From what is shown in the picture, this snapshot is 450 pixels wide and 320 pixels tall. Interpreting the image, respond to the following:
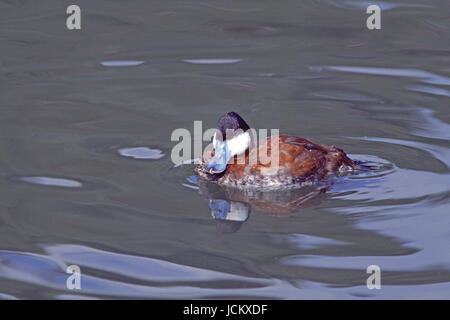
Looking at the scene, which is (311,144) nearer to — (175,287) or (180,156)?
(180,156)

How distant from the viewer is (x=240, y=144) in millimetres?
7227

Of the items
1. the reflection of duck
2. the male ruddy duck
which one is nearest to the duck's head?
the male ruddy duck

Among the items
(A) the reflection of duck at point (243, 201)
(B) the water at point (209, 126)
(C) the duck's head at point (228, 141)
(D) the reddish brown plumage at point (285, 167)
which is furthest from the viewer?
(C) the duck's head at point (228, 141)

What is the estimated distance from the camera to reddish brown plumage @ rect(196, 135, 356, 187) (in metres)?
6.91

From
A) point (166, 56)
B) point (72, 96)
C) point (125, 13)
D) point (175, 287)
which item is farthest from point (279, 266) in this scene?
point (125, 13)

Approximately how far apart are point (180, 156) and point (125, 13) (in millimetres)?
4939

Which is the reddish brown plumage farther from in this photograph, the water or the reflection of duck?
the water

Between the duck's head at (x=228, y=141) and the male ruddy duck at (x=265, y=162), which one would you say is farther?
the duck's head at (x=228, y=141)

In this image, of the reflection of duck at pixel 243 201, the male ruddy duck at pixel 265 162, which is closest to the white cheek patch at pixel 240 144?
the male ruddy duck at pixel 265 162

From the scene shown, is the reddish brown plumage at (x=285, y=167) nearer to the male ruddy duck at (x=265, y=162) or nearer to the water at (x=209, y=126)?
the male ruddy duck at (x=265, y=162)

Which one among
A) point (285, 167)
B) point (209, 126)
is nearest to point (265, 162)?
point (285, 167)

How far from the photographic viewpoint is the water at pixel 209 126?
5.47 meters

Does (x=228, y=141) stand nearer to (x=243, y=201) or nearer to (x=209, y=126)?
(x=243, y=201)

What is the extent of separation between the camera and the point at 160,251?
574 cm
